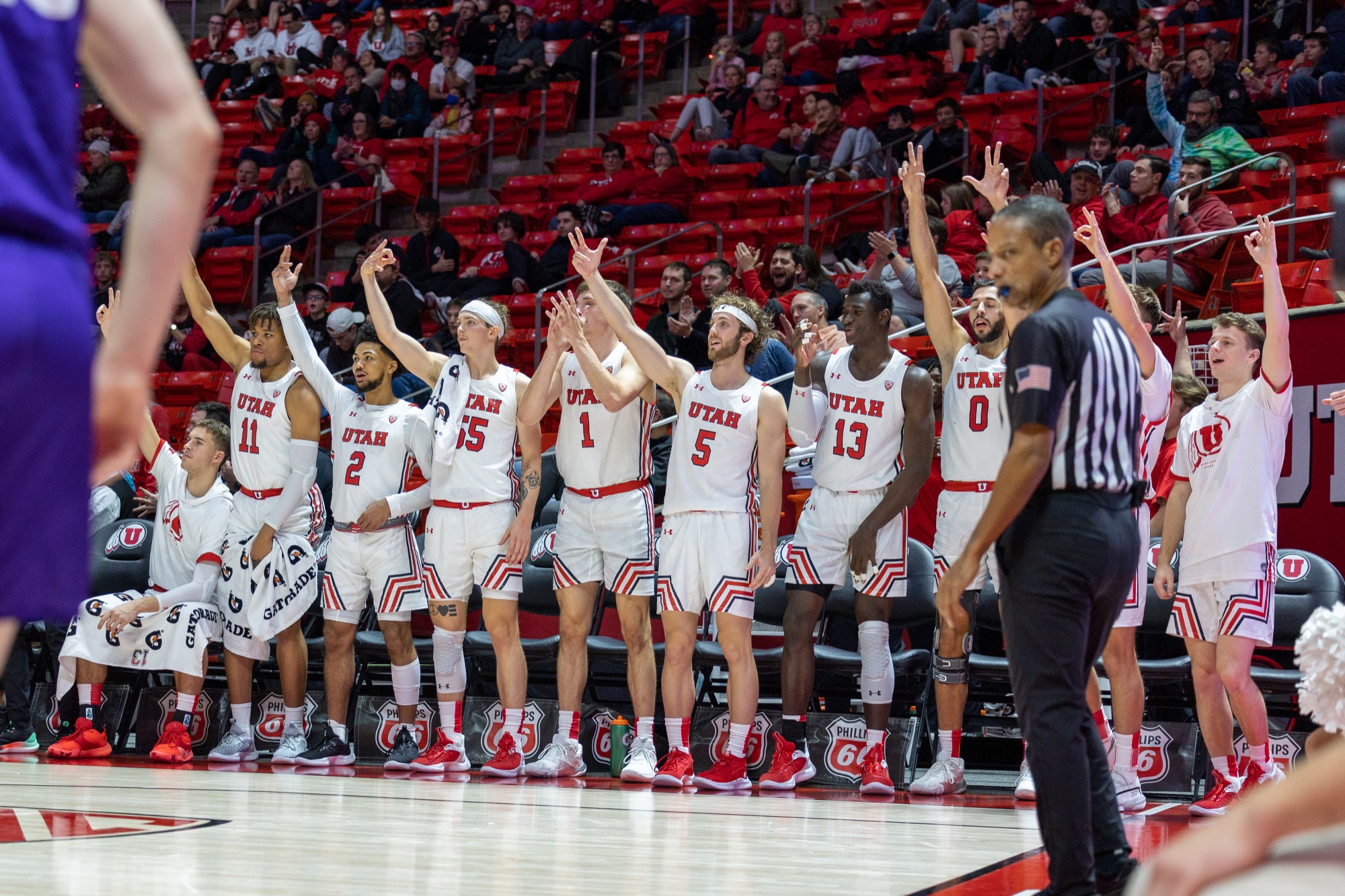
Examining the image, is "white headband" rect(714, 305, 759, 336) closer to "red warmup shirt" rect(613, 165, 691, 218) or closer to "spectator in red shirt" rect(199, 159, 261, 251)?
"red warmup shirt" rect(613, 165, 691, 218)

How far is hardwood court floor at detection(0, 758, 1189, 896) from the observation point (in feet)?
14.4

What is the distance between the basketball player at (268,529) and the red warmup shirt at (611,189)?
6417 mm

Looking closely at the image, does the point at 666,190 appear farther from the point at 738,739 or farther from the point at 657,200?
the point at 738,739

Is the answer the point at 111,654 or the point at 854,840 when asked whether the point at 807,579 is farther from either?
the point at 111,654

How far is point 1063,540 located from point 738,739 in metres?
3.96

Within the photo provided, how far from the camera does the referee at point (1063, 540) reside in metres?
3.77

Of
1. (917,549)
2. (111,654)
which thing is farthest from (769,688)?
(111,654)

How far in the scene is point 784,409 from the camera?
25.9 ft

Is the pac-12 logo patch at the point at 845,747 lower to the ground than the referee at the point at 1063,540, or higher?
lower

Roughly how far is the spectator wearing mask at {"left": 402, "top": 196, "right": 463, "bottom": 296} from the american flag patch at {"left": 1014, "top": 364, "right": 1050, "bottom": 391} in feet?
36.6

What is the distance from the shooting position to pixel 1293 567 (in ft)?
25.4

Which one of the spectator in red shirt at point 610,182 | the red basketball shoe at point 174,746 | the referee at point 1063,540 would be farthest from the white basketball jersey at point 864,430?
the spectator in red shirt at point 610,182

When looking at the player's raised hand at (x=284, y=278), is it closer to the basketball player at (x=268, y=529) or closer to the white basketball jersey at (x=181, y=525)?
the basketball player at (x=268, y=529)

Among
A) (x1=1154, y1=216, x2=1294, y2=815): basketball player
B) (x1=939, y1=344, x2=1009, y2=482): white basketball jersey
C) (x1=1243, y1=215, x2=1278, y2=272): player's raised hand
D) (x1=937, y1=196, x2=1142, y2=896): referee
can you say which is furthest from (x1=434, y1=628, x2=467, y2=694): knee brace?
(x1=937, y1=196, x2=1142, y2=896): referee
